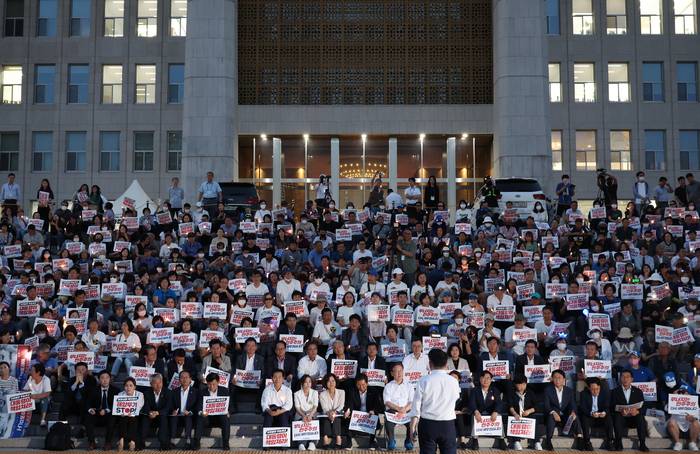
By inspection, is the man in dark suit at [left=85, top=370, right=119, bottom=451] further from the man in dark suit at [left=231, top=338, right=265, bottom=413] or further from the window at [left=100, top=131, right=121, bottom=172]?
the window at [left=100, top=131, right=121, bottom=172]

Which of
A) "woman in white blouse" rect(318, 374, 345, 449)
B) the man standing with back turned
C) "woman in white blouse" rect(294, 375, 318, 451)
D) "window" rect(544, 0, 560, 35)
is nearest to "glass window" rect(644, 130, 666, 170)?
"window" rect(544, 0, 560, 35)

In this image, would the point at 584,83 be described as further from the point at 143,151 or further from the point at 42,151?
the point at 42,151

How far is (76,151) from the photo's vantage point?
142ft

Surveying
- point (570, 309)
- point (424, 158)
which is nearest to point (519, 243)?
point (570, 309)

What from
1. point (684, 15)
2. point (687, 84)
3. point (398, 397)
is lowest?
point (398, 397)

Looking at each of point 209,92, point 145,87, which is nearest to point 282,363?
point 209,92

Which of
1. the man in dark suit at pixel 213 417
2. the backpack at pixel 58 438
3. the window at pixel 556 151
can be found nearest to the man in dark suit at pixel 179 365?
the man in dark suit at pixel 213 417

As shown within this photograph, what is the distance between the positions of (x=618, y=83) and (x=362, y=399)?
104 feet

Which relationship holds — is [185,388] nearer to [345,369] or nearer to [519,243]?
[345,369]

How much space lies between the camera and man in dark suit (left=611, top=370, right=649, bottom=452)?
15.6 m

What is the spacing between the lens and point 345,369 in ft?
53.2

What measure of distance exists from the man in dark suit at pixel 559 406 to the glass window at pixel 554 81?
29067 mm

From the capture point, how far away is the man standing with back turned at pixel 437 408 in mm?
10609

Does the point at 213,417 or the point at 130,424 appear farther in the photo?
the point at 213,417
